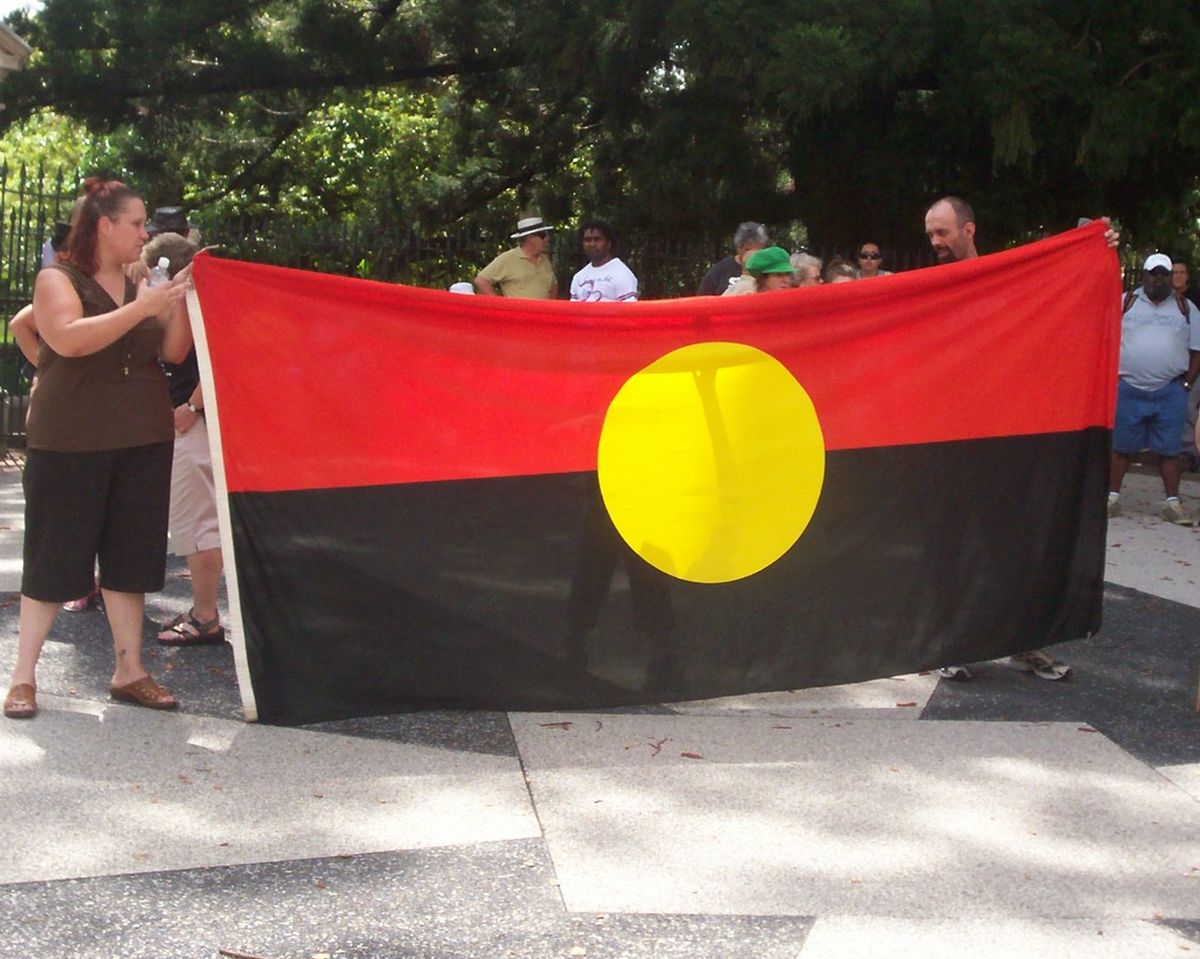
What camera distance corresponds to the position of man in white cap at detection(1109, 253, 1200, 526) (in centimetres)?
1052

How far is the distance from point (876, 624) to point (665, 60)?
28.1 feet

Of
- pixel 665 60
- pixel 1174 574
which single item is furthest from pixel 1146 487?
pixel 665 60

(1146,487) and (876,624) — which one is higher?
(876,624)

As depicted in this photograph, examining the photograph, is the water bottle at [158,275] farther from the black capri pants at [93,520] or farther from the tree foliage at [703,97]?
the tree foliage at [703,97]

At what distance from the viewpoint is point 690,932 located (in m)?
3.51

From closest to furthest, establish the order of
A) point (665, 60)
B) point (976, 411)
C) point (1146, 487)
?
point (976, 411) < point (1146, 487) < point (665, 60)

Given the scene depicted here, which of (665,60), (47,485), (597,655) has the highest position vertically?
(665,60)

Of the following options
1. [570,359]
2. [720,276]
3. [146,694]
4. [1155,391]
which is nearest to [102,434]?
[146,694]

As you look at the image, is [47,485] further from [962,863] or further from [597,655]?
[962,863]

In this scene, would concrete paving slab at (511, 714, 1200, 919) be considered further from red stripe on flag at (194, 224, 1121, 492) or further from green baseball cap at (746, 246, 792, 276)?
green baseball cap at (746, 246, 792, 276)

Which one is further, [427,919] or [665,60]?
[665,60]

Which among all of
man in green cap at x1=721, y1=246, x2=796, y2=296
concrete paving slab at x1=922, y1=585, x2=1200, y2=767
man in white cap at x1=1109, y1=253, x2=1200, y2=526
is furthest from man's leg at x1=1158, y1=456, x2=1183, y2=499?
man in green cap at x1=721, y1=246, x2=796, y2=296

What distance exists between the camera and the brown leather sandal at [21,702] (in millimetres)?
4934

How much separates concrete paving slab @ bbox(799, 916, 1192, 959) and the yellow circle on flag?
6.04 ft
